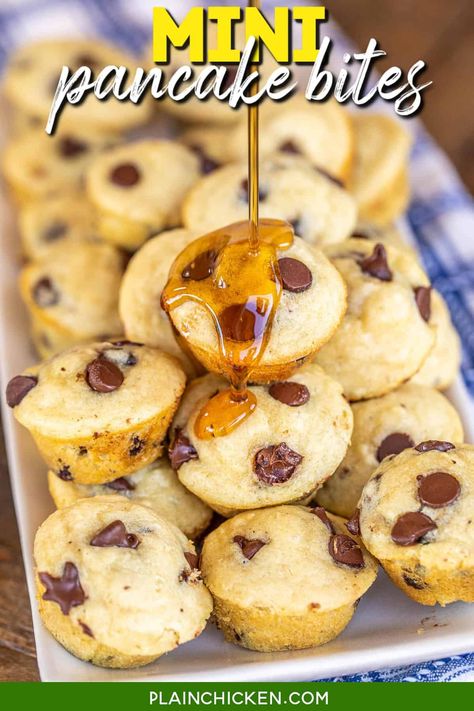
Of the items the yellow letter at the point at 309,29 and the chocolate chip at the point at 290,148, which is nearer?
the yellow letter at the point at 309,29

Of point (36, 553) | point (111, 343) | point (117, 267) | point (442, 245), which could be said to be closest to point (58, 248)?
point (117, 267)

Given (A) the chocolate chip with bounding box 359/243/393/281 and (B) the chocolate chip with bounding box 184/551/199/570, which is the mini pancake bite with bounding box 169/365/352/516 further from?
(A) the chocolate chip with bounding box 359/243/393/281

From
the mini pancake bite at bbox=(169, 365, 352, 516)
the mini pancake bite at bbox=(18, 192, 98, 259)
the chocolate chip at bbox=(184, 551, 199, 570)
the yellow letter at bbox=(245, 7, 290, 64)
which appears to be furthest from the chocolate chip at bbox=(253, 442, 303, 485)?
the mini pancake bite at bbox=(18, 192, 98, 259)

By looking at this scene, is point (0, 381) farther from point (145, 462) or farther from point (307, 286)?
point (307, 286)

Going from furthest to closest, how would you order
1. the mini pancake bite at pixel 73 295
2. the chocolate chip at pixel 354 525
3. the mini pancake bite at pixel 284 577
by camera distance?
the mini pancake bite at pixel 73 295
the chocolate chip at pixel 354 525
the mini pancake bite at pixel 284 577

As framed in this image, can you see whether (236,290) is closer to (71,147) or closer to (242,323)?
(242,323)

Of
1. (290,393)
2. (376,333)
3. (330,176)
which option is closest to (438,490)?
(290,393)

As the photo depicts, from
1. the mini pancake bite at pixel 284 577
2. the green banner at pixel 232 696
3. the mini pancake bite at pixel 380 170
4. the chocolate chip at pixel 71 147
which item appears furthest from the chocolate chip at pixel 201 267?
the chocolate chip at pixel 71 147

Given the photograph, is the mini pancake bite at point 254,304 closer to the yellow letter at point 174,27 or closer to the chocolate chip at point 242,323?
the chocolate chip at point 242,323
